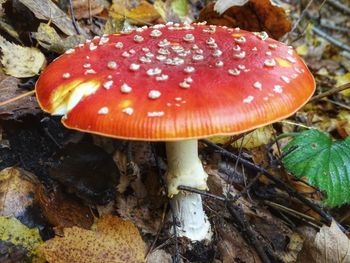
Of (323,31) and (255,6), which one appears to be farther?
(323,31)

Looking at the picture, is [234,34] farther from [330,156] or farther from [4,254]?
[4,254]

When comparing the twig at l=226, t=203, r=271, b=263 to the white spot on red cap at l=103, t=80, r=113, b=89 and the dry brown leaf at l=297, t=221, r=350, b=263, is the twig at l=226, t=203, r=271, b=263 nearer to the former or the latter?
the dry brown leaf at l=297, t=221, r=350, b=263

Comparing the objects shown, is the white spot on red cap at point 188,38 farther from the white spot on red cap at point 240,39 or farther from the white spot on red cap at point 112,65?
the white spot on red cap at point 112,65

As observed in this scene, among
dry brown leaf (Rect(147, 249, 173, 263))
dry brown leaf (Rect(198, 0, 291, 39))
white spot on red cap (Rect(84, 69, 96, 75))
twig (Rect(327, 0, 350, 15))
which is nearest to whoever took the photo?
white spot on red cap (Rect(84, 69, 96, 75))

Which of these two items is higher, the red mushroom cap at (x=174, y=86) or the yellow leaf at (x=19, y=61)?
the red mushroom cap at (x=174, y=86)

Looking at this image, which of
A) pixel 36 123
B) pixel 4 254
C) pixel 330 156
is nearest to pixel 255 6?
pixel 330 156

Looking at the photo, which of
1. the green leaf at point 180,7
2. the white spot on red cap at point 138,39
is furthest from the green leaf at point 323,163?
the green leaf at point 180,7

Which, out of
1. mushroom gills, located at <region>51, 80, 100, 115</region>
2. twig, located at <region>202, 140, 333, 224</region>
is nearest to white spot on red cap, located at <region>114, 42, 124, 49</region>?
mushroom gills, located at <region>51, 80, 100, 115</region>
